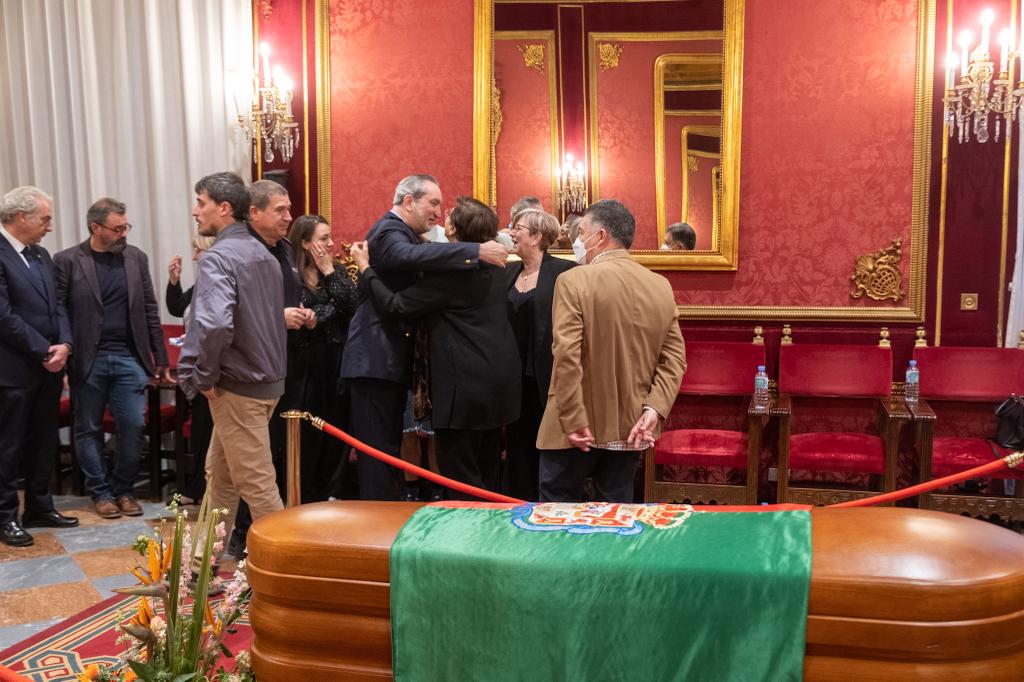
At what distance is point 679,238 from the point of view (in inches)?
209

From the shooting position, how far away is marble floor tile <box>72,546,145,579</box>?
4.07 m

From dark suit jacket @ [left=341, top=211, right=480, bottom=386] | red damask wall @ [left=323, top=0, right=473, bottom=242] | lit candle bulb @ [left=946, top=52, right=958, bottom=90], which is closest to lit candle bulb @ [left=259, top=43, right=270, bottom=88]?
red damask wall @ [left=323, top=0, right=473, bottom=242]

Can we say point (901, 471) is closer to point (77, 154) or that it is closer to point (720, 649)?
point (720, 649)

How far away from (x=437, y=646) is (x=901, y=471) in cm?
397

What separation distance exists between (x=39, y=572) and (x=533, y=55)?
3.69 m

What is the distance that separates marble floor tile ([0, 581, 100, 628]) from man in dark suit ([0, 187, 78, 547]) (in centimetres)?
69

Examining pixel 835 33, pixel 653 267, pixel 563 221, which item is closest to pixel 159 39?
pixel 563 221

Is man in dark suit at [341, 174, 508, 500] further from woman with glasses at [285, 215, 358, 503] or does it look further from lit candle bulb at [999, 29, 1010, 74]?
lit candle bulb at [999, 29, 1010, 74]

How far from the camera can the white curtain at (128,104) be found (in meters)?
5.88

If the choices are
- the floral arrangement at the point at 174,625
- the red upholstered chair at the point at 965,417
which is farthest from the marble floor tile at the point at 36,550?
the red upholstered chair at the point at 965,417

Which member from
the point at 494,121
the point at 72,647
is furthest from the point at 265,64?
the point at 72,647

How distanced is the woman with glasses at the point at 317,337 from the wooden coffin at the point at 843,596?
96.2 inches

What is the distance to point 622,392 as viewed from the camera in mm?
3238

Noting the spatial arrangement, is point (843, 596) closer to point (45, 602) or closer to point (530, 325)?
point (530, 325)
